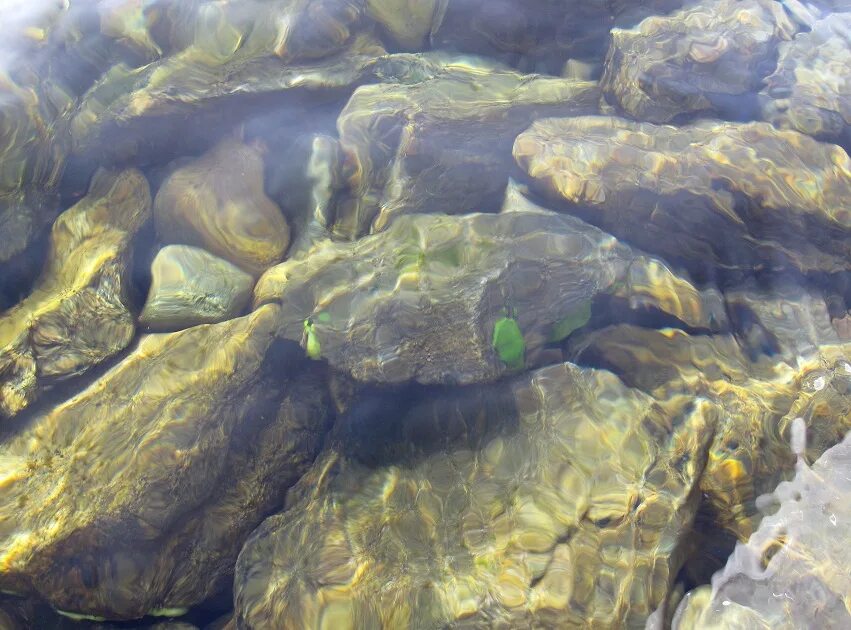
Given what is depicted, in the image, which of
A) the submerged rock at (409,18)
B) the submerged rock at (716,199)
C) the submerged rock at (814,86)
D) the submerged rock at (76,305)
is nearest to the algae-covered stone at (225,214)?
the submerged rock at (76,305)

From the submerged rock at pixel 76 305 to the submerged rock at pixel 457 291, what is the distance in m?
0.90

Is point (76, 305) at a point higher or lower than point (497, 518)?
higher

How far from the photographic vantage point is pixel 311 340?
323 cm

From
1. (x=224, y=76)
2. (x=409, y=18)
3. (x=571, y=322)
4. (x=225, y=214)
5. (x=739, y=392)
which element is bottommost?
(x=739, y=392)

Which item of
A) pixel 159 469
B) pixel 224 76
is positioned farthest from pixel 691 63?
pixel 159 469

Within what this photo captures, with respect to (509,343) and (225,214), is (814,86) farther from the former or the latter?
(225,214)

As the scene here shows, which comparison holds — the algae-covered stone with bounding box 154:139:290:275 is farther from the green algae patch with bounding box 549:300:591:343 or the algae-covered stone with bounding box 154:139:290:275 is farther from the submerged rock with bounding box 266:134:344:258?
the green algae patch with bounding box 549:300:591:343

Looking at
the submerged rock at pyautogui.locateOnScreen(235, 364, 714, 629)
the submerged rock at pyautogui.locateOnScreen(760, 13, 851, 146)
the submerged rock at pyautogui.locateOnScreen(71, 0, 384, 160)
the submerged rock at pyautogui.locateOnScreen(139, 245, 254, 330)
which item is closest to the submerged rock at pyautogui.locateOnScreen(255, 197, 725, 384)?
the submerged rock at pyautogui.locateOnScreen(139, 245, 254, 330)

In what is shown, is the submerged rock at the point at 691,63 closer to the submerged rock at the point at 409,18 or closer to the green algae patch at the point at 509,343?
the submerged rock at the point at 409,18

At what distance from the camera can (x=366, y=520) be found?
2855 millimetres

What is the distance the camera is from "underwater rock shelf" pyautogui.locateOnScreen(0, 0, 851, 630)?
8.86 ft

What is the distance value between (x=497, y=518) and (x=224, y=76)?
3.51m

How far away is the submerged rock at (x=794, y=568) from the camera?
2432mm

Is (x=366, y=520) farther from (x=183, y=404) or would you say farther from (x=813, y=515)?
(x=813, y=515)
